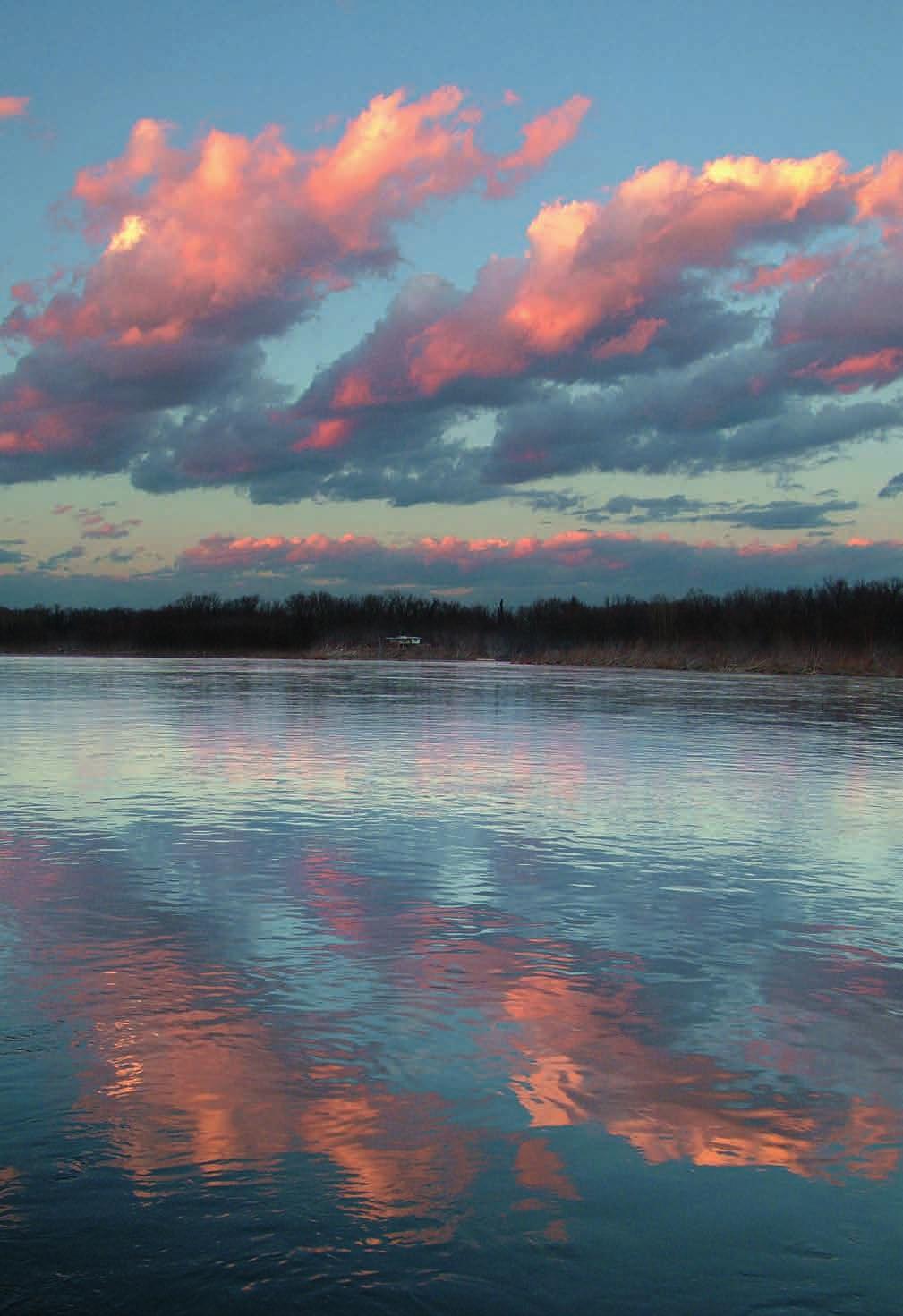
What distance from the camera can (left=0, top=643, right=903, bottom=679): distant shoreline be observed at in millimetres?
47688

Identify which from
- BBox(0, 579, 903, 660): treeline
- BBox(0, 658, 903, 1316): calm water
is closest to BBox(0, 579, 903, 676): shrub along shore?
BBox(0, 579, 903, 660): treeline

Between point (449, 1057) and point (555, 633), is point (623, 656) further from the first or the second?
point (449, 1057)

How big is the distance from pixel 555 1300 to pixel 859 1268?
2.19ft

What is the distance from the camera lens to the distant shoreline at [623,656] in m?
47.7

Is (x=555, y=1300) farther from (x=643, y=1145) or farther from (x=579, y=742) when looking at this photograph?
(x=579, y=742)

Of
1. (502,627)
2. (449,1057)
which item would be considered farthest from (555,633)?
(449,1057)

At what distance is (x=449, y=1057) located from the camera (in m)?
4.28

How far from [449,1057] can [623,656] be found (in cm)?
5463

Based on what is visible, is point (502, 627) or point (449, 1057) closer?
point (449, 1057)

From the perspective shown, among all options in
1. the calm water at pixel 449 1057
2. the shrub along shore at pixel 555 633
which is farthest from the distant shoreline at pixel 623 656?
the calm water at pixel 449 1057

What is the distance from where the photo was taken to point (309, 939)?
601 cm

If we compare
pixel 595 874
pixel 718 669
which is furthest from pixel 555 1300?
pixel 718 669

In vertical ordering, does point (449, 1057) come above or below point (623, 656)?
below

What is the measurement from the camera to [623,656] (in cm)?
5841
